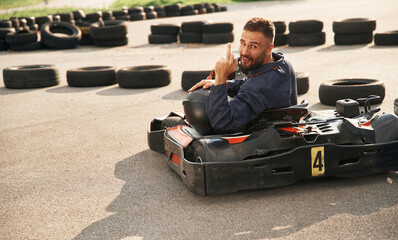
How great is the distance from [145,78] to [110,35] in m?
6.25

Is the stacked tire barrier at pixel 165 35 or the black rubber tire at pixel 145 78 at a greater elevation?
the black rubber tire at pixel 145 78

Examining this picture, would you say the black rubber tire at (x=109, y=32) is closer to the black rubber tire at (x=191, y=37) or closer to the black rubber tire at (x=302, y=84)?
the black rubber tire at (x=191, y=37)

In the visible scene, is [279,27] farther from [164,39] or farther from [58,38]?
[58,38]

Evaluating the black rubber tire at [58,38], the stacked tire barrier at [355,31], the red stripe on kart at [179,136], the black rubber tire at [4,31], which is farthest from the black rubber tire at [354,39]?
the black rubber tire at [4,31]

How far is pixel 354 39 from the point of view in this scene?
36.0ft

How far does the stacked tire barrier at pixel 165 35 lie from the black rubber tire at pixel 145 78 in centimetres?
602

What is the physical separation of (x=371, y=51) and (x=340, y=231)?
298 inches

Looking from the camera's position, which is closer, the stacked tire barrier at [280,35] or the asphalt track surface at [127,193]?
the asphalt track surface at [127,193]

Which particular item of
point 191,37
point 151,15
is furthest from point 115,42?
point 151,15

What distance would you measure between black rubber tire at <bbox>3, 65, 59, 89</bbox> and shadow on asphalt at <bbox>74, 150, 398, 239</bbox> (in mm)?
5030

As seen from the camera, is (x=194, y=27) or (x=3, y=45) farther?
(x=3, y=45)

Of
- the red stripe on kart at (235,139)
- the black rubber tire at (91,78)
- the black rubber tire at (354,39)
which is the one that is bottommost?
the black rubber tire at (354,39)

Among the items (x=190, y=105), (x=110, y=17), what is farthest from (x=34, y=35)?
(x=190, y=105)

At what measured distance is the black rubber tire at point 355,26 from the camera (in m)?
10.8
